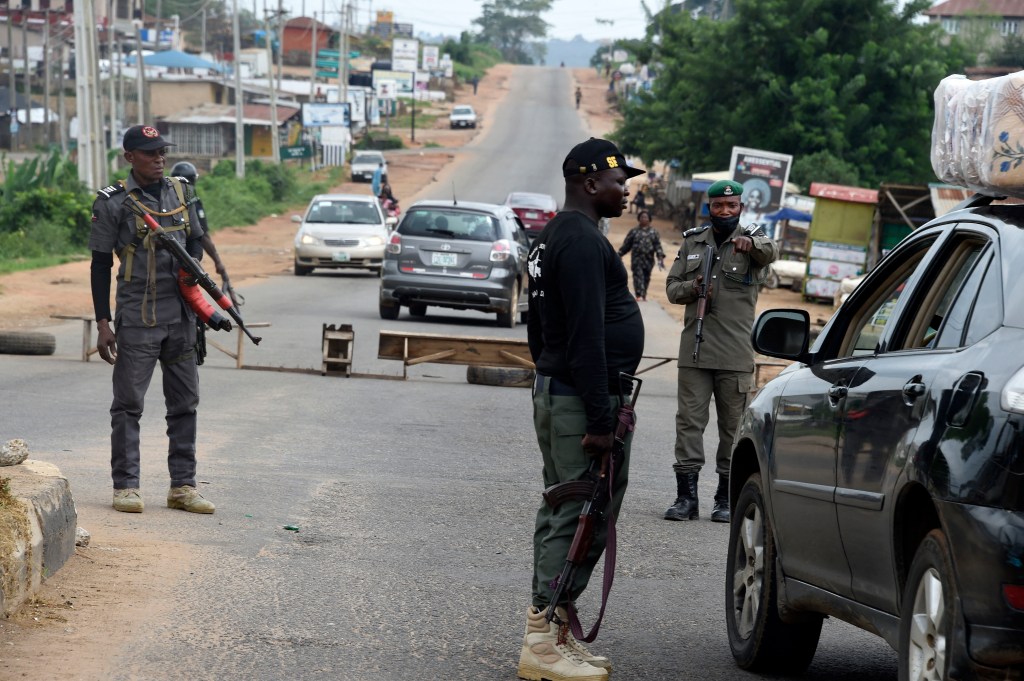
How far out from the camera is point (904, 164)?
169 feet

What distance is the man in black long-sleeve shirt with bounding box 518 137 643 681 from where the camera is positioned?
5145 millimetres

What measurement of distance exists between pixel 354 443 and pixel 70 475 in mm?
2643

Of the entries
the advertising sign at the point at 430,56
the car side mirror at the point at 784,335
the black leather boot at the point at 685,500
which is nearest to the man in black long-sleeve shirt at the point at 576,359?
the car side mirror at the point at 784,335

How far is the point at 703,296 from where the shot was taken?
8742 millimetres

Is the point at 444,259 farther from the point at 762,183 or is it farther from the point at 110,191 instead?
the point at 762,183

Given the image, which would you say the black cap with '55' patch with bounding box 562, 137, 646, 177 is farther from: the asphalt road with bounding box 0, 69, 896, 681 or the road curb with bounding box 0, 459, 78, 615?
the road curb with bounding box 0, 459, 78, 615

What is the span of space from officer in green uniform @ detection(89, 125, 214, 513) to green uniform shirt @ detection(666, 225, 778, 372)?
2.86 metres

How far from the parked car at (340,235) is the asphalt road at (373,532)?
1439 cm

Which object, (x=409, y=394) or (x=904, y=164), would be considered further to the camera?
(x=904, y=164)

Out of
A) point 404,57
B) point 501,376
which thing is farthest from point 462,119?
point 501,376

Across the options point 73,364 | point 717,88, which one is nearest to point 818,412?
point 73,364

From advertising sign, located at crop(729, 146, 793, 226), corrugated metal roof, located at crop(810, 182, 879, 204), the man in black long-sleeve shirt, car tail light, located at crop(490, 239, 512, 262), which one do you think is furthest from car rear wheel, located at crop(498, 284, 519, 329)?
advertising sign, located at crop(729, 146, 793, 226)

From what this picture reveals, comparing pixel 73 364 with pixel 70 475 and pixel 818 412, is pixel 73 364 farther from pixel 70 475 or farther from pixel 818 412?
pixel 818 412

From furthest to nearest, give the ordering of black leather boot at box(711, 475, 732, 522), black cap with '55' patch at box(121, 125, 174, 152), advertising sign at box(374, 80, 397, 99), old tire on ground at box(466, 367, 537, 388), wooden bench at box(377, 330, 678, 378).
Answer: advertising sign at box(374, 80, 397, 99), old tire on ground at box(466, 367, 537, 388), wooden bench at box(377, 330, 678, 378), black leather boot at box(711, 475, 732, 522), black cap with '55' patch at box(121, 125, 174, 152)
